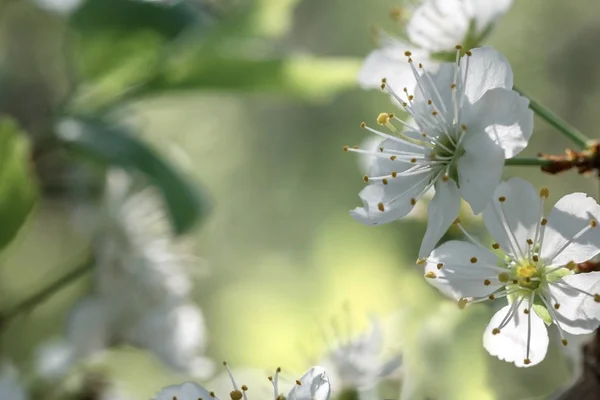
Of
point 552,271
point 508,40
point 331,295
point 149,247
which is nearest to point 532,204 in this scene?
point 552,271

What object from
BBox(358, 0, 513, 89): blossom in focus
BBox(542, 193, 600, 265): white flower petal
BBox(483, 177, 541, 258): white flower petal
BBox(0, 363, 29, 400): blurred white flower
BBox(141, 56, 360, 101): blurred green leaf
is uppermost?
BBox(141, 56, 360, 101): blurred green leaf

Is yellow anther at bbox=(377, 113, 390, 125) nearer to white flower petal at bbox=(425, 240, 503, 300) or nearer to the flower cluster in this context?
the flower cluster

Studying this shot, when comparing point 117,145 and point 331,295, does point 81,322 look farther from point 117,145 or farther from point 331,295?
point 331,295

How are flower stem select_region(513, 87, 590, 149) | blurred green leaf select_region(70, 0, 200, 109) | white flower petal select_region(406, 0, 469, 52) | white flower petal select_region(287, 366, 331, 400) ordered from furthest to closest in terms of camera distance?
blurred green leaf select_region(70, 0, 200, 109), white flower petal select_region(406, 0, 469, 52), flower stem select_region(513, 87, 590, 149), white flower petal select_region(287, 366, 331, 400)

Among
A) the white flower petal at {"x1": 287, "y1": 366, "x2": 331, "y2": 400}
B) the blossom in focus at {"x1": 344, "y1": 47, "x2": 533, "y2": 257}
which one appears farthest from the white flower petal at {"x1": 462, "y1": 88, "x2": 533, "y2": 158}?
the white flower petal at {"x1": 287, "y1": 366, "x2": 331, "y2": 400}

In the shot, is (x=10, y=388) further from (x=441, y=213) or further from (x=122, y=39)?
(x=441, y=213)

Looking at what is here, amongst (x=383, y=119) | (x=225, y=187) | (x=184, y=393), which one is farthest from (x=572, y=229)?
(x=225, y=187)

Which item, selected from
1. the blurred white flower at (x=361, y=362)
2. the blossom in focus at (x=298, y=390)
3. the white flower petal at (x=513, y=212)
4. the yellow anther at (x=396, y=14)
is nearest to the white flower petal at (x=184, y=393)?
the blossom in focus at (x=298, y=390)

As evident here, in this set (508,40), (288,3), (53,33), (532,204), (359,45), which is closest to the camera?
(532,204)
